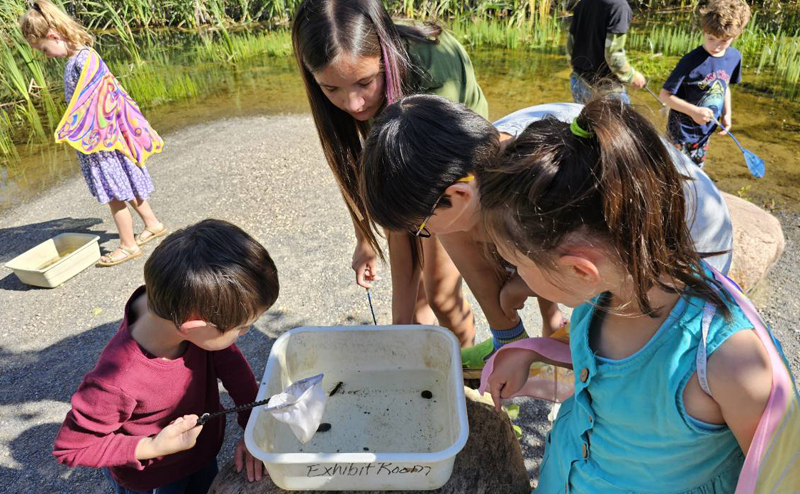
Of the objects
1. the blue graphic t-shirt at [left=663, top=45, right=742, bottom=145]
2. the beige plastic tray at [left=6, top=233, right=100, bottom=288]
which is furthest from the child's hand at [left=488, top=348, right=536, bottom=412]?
the beige plastic tray at [left=6, top=233, right=100, bottom=288]

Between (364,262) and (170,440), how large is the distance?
110cm

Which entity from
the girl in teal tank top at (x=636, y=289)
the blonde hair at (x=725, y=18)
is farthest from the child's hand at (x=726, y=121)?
the girl in teal tank top at (x=636, y=289)

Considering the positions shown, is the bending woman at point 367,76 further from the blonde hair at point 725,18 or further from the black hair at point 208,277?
the blonde hair at point 725,18

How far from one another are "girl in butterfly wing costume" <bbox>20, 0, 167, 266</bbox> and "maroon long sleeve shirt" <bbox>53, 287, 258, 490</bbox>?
235cm

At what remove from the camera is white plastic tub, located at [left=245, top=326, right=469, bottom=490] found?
1.43m

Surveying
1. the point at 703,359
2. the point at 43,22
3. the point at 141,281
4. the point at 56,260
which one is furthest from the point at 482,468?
the point at 56,260

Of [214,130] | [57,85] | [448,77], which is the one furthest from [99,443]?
[57,85]

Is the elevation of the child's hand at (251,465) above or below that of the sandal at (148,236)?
above

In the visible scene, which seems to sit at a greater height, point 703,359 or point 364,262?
point 703,359

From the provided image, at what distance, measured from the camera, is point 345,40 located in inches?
63.1

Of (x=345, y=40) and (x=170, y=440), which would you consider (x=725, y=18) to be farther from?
(x=170, y=440)

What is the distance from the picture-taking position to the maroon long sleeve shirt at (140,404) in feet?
4.42

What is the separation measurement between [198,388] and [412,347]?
2.27ft

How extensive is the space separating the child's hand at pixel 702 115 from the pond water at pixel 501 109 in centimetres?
20
